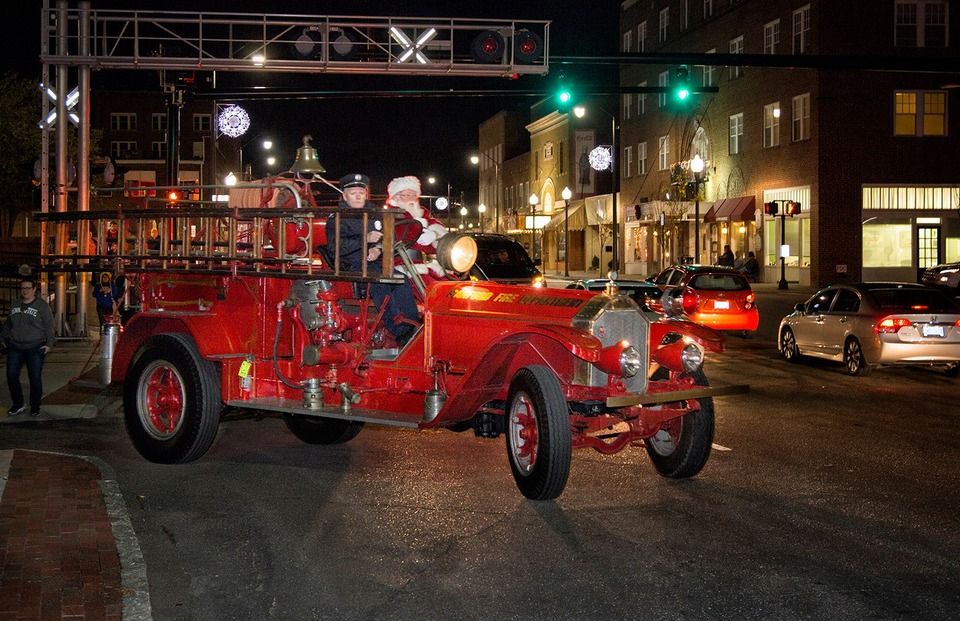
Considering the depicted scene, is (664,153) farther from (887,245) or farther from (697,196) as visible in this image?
(887,245)

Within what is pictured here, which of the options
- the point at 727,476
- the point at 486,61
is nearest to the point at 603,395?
the point at 727,476

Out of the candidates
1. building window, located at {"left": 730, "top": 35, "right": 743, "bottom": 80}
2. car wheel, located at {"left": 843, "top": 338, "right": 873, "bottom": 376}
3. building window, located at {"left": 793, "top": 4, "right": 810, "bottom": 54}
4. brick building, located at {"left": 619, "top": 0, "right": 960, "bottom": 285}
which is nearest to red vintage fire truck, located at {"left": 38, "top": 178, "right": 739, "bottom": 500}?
car wheel, located at {"left": 843, "top": 338, "right": 873, "bottom": 376}

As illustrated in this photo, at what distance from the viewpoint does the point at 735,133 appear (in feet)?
155

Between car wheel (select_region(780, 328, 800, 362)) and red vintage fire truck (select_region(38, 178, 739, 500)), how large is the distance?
1066 cm

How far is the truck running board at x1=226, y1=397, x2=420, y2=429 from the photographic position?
8.23 meters

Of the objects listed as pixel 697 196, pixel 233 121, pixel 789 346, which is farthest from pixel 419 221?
pixel 697 196

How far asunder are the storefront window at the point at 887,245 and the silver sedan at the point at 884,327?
959 inches

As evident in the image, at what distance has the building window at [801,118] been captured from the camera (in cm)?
4097

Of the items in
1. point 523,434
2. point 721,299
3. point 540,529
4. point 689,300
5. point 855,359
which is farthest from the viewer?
point 721,299

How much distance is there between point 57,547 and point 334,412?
2566 mm

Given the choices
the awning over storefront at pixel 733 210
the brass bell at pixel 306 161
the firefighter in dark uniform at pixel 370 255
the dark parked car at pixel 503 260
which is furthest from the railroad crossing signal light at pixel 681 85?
the awning over storefront at pixel 733 210

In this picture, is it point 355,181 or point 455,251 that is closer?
point 455,251

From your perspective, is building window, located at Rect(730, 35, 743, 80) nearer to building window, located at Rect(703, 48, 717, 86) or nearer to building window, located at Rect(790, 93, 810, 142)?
building window, located at Rect(703, 48, 717, 86)

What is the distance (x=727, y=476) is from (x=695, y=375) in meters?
1.05
